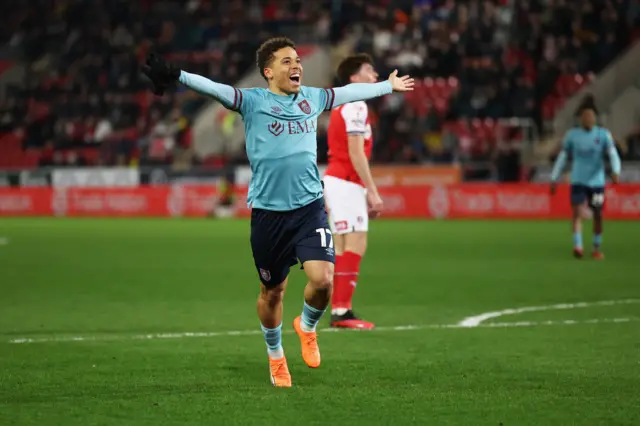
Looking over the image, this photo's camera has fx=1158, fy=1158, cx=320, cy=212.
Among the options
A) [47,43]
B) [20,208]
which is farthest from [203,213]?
[47,43]

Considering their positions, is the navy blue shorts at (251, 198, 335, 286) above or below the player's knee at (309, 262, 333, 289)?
above

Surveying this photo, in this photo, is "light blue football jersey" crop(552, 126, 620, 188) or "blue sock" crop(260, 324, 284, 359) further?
"light blue football jersey" crop(552, 126, 620, 188)

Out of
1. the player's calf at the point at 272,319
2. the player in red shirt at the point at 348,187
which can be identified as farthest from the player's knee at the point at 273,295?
the player in red shirt at the point at 348,187

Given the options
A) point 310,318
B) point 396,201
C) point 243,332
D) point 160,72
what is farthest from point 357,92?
point 396,201

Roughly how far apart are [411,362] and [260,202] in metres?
1.68

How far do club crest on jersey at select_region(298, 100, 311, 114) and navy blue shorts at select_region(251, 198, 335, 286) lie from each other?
582mm

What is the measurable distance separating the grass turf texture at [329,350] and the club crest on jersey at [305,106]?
1689mm

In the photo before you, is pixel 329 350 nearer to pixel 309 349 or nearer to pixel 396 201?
pixel 309 349

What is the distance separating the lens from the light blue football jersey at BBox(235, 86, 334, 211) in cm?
712

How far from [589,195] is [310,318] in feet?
38.4

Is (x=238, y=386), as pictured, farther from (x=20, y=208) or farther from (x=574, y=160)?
(x=20, y=208)

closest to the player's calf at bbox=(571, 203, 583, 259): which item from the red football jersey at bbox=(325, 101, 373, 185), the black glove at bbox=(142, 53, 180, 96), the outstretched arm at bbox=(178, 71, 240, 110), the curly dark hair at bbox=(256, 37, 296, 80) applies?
the red football jersey at bbox=(325, 101, 373, 185)

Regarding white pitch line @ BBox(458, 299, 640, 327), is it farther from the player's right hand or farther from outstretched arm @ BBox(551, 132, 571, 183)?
outstretched arm @ BBox(551, 132, 571, 183)

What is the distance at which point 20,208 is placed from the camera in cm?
3559
